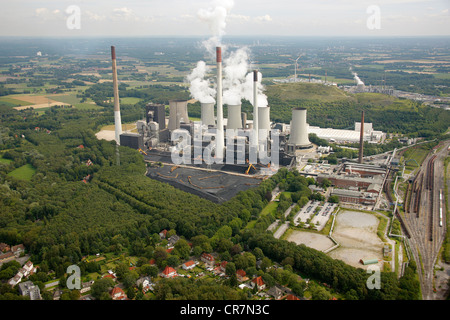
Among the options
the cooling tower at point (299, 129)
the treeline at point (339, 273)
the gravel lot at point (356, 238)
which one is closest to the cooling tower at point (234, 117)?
the cooling tower at point (299, 129)

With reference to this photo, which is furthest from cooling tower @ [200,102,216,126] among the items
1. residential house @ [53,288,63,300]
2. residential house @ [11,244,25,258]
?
residential house @ [53,288,63,300]

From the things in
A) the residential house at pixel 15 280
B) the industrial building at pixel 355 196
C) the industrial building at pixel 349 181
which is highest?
the industrial building at pixel 349 181

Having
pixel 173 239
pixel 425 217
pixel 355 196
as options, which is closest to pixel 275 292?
pixel 173 239

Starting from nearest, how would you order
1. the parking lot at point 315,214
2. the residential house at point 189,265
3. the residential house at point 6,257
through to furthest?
the residential house at point 189,265
the residential house at point 6,257
the parking lot at point 315,214

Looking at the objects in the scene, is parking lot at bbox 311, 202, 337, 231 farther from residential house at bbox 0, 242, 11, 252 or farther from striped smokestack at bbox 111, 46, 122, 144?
striped smokestack at bbox 111, 46, 122, 144

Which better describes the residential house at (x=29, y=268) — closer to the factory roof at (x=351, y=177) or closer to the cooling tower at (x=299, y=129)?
the factory roof at (x=351, y=177)

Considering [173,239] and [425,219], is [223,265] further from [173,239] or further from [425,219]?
[425,219]

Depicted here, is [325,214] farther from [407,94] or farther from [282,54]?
[282,54]
